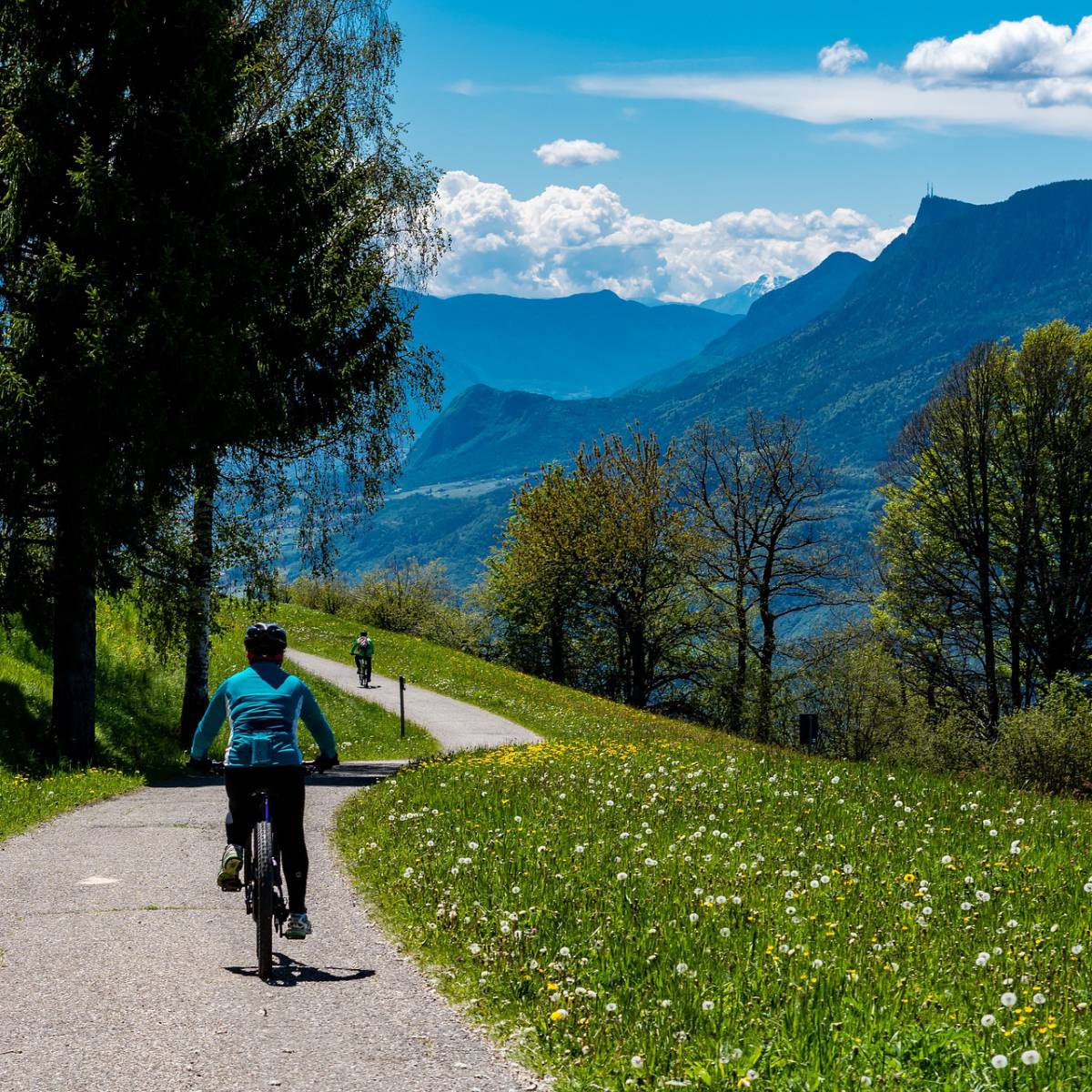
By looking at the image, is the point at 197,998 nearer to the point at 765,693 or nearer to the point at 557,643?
the point at 765,693

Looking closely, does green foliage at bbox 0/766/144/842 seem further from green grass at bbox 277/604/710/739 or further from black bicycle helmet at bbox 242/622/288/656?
green grass at bbox 277/604/710/739

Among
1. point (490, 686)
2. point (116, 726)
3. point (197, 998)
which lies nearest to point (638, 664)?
point (490, 686)

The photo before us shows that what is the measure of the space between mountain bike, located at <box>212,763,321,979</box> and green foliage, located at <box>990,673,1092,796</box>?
68.3 ft

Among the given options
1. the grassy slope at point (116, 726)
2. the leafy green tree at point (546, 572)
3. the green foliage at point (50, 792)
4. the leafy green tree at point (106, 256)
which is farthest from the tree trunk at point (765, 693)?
the leafy green tree at point (106, 256)

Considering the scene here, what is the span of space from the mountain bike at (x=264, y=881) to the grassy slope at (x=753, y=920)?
3.44ft

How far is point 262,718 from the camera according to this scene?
7395 mm

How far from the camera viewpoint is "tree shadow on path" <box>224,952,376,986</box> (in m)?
6.97

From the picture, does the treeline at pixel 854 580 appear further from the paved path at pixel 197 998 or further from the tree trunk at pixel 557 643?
the paved path at pixel 197 998

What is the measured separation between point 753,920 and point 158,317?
42.5 ft

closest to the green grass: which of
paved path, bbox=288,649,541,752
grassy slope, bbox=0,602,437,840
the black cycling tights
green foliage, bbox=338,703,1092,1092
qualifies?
paved path, bbox=288,649,541,752

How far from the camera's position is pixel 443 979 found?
6.96 metres

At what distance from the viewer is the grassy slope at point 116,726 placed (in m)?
15.9

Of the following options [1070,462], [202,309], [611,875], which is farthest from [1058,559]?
[611,875]

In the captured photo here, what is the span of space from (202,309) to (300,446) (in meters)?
5.30
